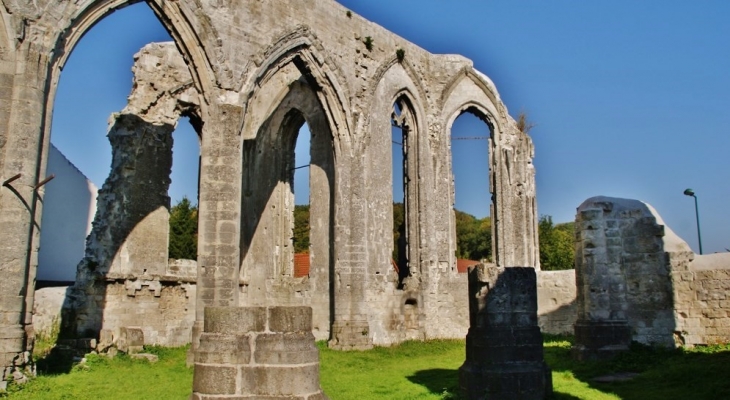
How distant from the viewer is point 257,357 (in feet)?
16.9

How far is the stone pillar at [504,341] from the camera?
733 centimetres

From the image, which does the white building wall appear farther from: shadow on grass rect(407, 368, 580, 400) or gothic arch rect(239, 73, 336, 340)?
shadow on grass rect(407, 368, 580, 400)

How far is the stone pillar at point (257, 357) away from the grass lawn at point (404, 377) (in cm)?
293

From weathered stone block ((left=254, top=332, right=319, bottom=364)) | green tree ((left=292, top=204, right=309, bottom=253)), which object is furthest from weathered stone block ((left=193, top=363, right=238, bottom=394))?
green tree ((left=292, top=204, right=309, bottom=253))

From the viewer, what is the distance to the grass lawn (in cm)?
779

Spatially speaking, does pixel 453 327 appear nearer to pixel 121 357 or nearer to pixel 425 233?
pixel 425 233

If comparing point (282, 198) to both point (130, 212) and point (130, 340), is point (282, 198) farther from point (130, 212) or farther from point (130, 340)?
→ point (130, 340)

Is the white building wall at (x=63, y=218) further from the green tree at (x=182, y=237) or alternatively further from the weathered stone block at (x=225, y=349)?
the weathered stone block at (x=225, y=349)

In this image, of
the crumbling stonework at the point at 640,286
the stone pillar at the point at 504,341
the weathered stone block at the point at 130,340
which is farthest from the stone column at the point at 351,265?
the stone pillar at the point at 504,341

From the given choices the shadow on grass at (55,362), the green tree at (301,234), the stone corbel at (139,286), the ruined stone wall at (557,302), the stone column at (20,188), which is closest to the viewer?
the stone column at (20,188)

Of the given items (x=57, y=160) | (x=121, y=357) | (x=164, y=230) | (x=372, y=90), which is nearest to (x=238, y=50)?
(x=372, y=90)

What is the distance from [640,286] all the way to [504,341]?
4.93 m

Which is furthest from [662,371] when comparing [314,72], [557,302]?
[314,72]

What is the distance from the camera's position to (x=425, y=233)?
17047 millimetres
